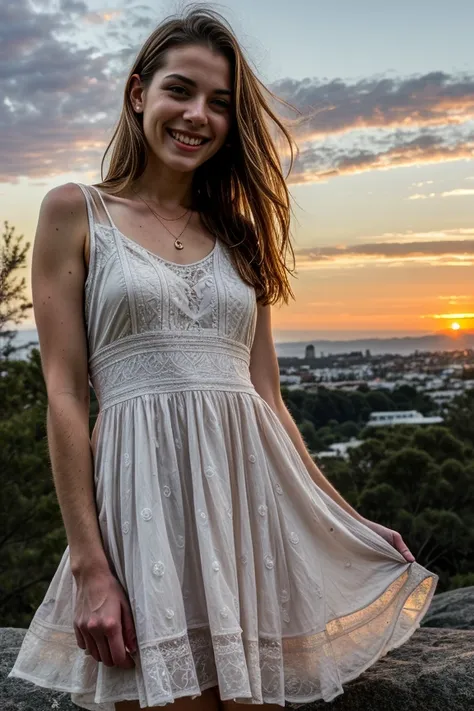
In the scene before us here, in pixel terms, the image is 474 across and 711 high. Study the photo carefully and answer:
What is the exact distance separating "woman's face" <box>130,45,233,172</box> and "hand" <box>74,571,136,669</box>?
1.04 m

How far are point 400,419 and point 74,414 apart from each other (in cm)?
1238

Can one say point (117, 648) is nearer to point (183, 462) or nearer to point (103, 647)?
point (103, 647)

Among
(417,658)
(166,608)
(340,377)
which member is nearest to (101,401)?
(166,608)

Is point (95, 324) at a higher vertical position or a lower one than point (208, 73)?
Result: lower

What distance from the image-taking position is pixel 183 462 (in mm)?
2088

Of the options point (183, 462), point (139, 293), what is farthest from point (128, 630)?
point (139, 293)

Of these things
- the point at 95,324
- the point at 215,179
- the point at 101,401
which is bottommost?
the point at 101,401

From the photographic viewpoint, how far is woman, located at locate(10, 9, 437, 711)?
1.96 metres

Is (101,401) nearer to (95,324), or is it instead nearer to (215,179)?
(95,324)

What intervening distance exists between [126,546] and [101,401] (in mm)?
375

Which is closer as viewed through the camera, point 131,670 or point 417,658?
point 131,670

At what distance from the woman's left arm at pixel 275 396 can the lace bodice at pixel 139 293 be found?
0.79 ft

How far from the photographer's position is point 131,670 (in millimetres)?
1942

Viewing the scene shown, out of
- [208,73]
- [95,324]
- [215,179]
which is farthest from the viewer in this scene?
[215,179]
